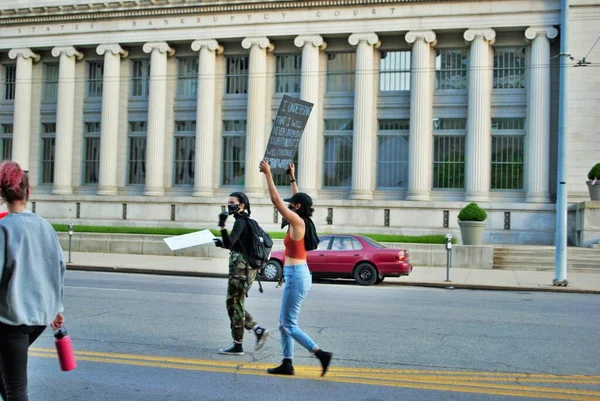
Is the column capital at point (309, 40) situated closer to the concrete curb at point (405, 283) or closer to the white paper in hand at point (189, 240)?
the concrete curb at point (405, 283)

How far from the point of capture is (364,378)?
7.87 m

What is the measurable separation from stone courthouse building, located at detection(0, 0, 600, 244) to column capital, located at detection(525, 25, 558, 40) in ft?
0.27

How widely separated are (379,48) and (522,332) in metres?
24.6

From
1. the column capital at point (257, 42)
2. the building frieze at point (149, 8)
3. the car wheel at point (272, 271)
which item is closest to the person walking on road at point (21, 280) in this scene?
the car wheel at point (272, 271)

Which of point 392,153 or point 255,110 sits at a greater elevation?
point 255,110

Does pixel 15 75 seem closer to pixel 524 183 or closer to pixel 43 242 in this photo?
pixel 524 183

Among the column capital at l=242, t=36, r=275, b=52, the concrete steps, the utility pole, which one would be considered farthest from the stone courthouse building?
the utility pole

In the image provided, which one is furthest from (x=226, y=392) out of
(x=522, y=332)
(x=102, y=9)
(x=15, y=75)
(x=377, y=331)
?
(x=15, y=75)

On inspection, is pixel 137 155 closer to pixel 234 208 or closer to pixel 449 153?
pixel 449 153

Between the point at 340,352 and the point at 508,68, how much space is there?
26.3 meters

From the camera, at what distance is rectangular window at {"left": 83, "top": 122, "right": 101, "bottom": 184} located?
124 feet

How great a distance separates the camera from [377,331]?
10953 millimetres

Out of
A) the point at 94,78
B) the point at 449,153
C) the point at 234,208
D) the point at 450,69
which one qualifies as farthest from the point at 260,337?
the point at 94,78

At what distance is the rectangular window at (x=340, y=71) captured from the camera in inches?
1364
